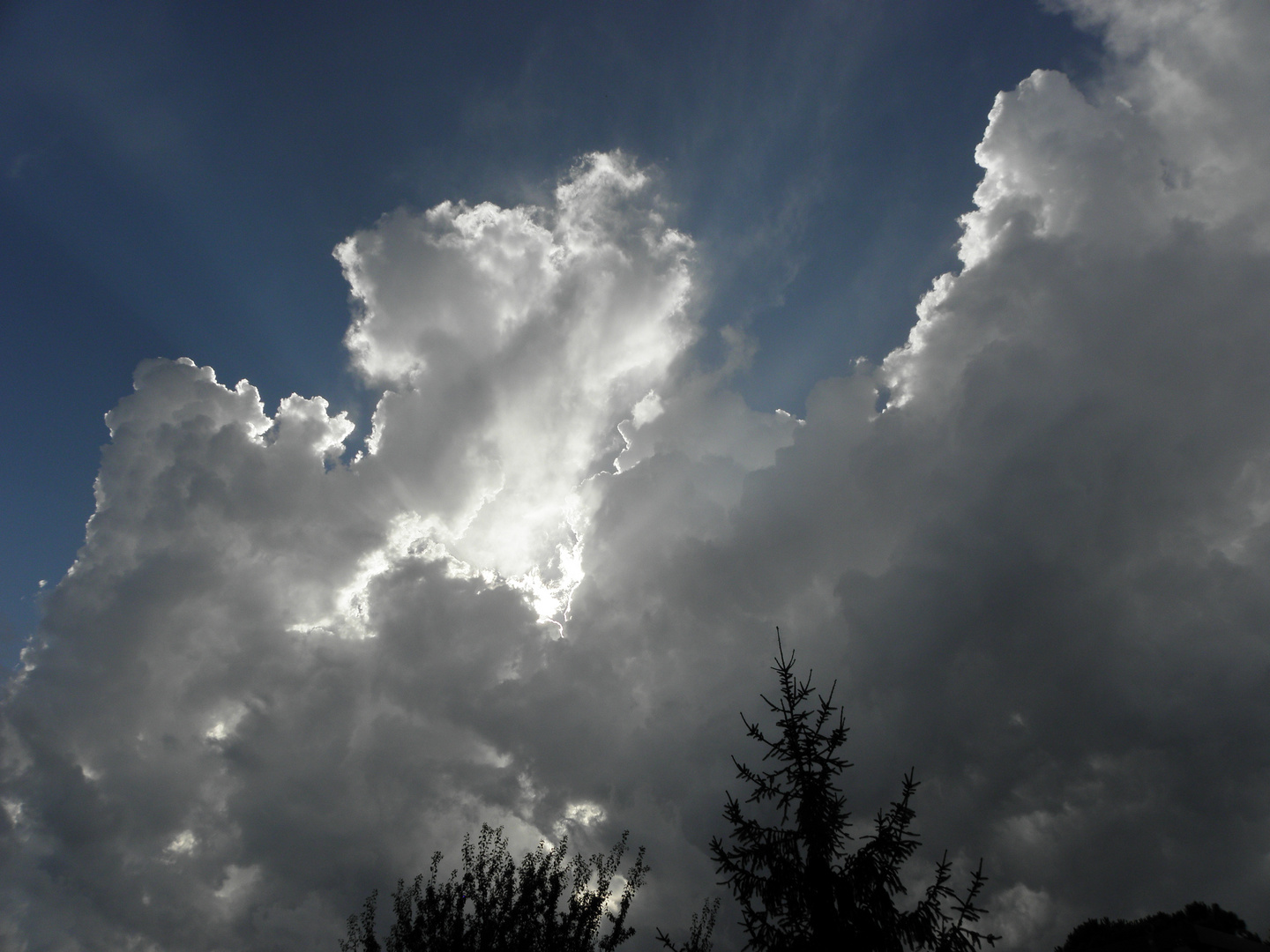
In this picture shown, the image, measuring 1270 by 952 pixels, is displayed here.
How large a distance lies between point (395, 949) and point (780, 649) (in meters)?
29.9

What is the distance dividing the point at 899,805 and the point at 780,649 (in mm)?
3413

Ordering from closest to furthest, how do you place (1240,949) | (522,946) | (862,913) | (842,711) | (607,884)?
(862,913) < (842,711) < (522,946) < (607,884) < (1240,949)

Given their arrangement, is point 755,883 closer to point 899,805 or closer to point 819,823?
point 819,823

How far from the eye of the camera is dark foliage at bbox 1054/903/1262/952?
1303 inches

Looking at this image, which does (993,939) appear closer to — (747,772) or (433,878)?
(747,772)

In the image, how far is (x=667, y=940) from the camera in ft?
35.4

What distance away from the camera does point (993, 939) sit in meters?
10.5

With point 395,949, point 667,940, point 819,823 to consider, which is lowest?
point 395,949

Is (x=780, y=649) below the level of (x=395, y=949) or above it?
above

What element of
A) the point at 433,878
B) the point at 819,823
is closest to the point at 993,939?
the point at 819,823

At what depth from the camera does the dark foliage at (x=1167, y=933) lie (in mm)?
33094

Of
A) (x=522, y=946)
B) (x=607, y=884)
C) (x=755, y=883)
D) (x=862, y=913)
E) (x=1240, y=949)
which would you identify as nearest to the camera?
(x=862, y=913)

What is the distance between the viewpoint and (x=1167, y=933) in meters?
35.3

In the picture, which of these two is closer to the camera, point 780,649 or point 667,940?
point 667,940
